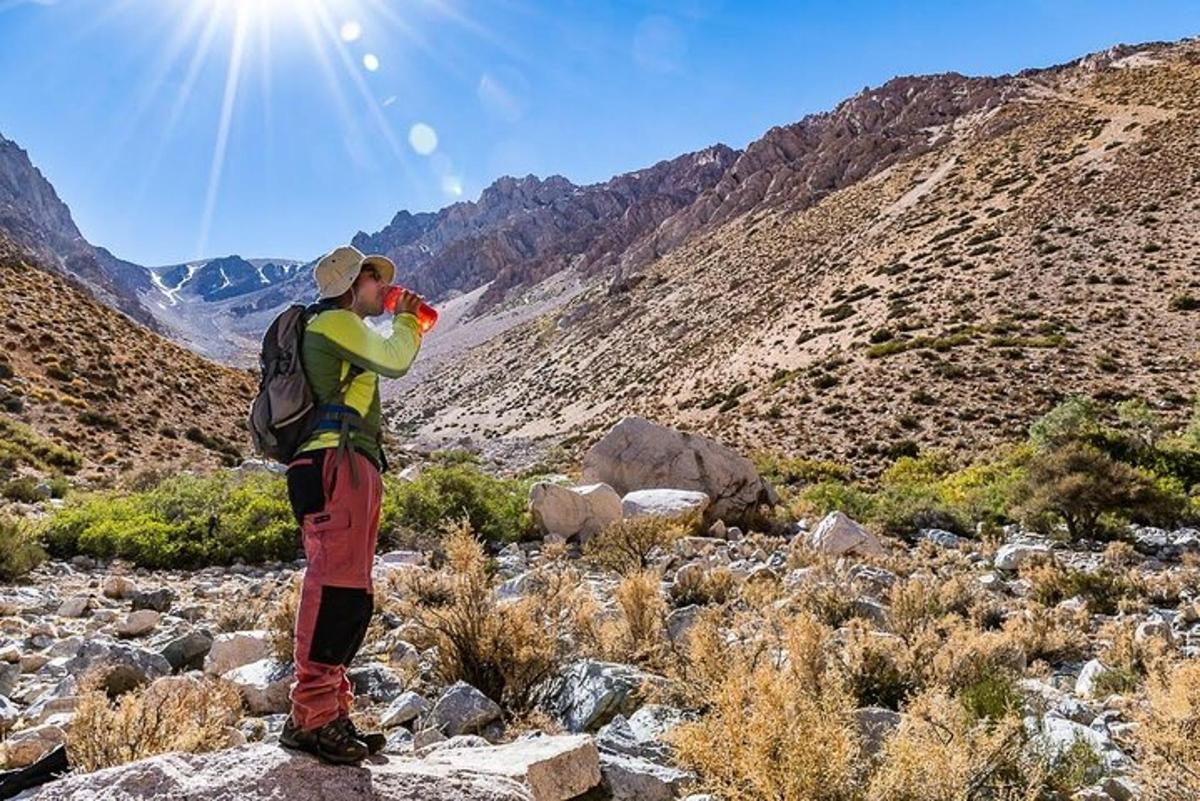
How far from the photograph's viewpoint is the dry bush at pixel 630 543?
9.60 meters

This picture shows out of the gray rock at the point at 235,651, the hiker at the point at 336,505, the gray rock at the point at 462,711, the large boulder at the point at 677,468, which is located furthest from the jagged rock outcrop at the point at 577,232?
the hiker at the point at 336,505

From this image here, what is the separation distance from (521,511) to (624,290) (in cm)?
6814

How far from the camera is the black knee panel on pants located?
3.03 metres

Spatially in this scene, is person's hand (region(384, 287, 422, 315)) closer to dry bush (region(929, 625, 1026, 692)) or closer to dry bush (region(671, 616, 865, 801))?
dry bush (region(671, 616, 865, 801))

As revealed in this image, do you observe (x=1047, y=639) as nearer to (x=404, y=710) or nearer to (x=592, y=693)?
(x=592, y=693)

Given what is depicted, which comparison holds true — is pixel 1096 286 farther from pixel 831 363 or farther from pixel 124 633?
pixel 124 633

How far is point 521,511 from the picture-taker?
1308 cm

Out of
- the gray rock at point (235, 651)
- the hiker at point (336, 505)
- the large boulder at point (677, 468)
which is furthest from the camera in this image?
the large boulder at point (677, 468)

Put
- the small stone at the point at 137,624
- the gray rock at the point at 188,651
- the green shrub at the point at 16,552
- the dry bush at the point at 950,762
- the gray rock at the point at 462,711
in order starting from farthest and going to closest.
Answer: the green shrub at the point at 16,552 → the small stone at the point at 137,624 → the gray rock at the point at 188,651 → the gray rock at the point at 462,711 → the dry bush at the point at 950,762

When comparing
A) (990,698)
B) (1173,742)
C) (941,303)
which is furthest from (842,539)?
(941,303)

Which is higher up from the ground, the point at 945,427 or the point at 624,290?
the point at 624,290

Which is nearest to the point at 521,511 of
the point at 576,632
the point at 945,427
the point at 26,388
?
the point at 576,632

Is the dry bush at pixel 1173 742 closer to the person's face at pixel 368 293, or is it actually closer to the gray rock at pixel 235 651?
the person's face at pixel 368 293

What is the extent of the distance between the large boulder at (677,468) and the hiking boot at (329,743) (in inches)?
456
